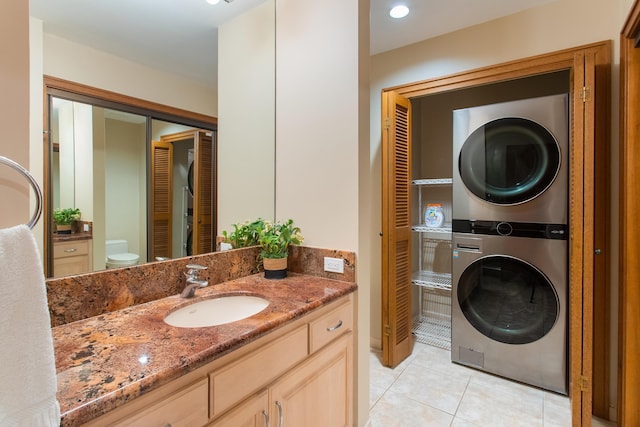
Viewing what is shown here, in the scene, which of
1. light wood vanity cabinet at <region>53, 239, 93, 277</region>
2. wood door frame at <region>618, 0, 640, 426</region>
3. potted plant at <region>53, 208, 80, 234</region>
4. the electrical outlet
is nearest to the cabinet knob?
the electrical outlet

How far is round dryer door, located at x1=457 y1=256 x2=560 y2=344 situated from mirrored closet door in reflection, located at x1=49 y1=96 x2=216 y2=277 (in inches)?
79.4

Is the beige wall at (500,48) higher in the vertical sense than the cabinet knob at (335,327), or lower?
higher

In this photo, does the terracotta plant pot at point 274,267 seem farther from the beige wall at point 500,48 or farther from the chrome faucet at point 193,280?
the beige wall at point 500,48

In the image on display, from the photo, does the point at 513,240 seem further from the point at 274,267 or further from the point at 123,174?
the point at 123,174

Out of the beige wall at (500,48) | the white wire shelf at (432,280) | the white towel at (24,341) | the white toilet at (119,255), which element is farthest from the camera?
the white wire shelf at (432,280)

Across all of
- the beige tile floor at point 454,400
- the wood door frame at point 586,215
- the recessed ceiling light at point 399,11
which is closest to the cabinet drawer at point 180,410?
the beige tile floor at point 454,400

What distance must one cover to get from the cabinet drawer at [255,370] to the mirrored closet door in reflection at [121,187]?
0.64 metres

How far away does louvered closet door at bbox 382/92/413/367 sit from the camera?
2398mm

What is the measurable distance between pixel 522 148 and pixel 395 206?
99 centimetres

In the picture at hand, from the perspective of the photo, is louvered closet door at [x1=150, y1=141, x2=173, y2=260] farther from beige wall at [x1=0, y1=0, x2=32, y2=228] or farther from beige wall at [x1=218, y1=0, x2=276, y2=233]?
beige wall at [x1=0, y1=0, x2=32, y2=228]

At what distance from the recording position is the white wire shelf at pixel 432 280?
2676 millimetres

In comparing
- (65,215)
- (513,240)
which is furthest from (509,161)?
(65,215)

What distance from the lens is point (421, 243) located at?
3244 mm

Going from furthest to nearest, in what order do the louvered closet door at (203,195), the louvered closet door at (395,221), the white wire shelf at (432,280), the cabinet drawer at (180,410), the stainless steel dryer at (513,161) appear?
1. the white wire shelf at (432,280)
2. the louvered closet door at (395,221)
3. the stainless steel dryer at (513,161)
4. the louvered closet door at (203,195)
5. the cabinet drawer at (180,410)
